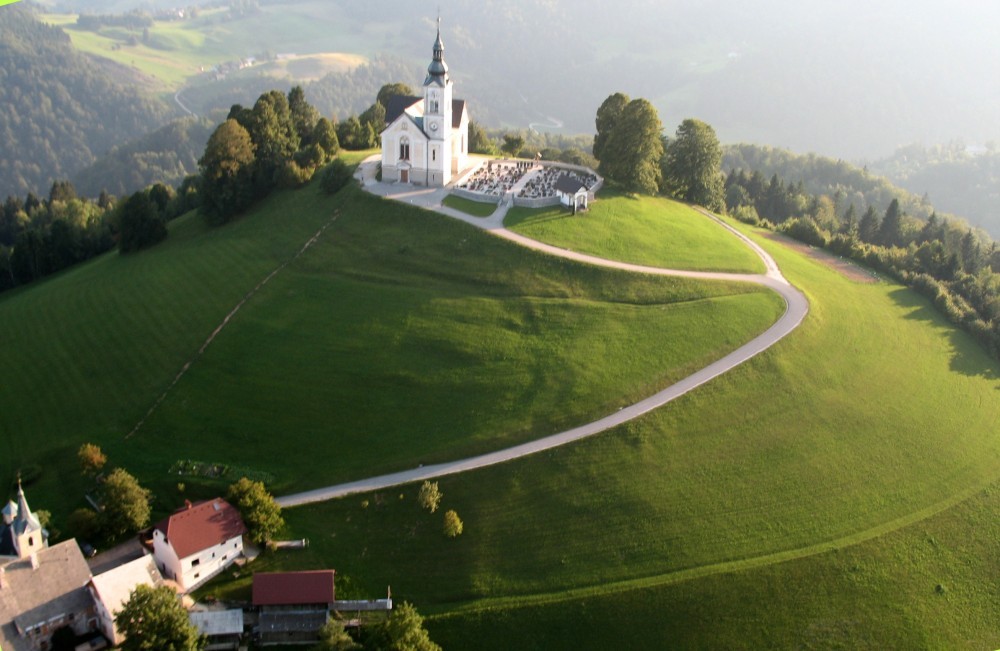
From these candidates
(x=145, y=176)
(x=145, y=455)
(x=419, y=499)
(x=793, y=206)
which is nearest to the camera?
(x=419, y=499)

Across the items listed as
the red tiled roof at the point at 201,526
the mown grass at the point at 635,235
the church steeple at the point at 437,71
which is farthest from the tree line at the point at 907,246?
the red tiled roof at the point at 201,526

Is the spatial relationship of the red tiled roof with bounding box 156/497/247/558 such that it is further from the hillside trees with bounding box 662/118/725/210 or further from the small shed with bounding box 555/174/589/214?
the hillside trees with bounding box 662/118/725/210

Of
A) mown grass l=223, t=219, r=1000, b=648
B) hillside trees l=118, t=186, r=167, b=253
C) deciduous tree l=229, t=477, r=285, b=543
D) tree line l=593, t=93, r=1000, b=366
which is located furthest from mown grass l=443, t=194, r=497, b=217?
deciduous tree l=229, t=477, r=285, b=543

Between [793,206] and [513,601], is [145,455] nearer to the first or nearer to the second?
[513,601]

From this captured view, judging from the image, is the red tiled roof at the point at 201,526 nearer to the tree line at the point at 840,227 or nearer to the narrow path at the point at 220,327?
the narrow path at the point at 220,327

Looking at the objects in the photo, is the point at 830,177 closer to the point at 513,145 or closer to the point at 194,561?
the point at 513,145

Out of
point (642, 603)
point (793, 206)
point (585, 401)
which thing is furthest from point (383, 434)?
point (793, 206)

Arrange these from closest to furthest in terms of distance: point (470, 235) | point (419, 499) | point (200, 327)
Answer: point (419, 499) → point (200, 327) → point (470, 235)

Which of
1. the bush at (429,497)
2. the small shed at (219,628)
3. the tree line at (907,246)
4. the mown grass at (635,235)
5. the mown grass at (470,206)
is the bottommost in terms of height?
the small shed at (219,628)
